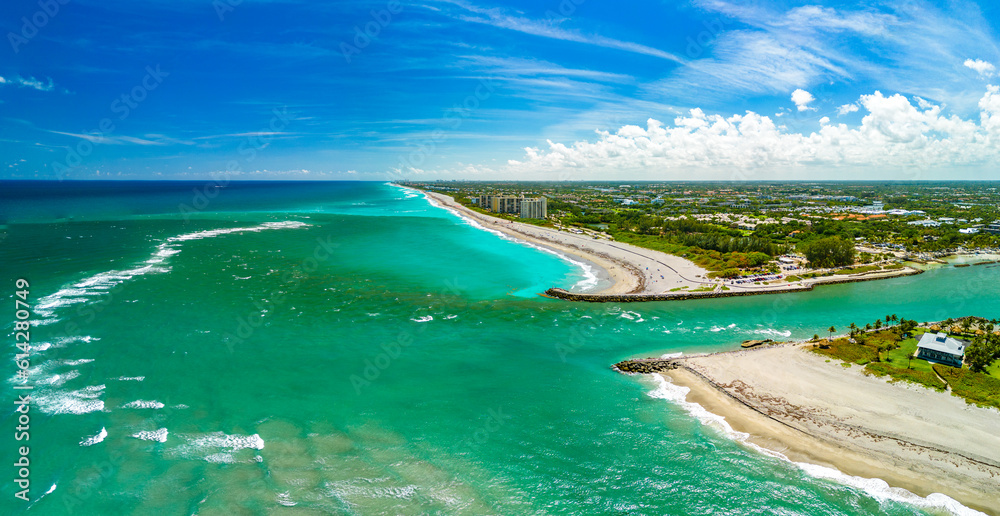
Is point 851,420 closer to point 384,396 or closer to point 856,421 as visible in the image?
point 856,421

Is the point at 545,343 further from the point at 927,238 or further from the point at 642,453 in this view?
the point at 927,238

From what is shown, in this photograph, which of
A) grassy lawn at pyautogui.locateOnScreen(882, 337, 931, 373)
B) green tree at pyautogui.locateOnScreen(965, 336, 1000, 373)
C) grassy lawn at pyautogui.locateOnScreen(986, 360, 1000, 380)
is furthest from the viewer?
grassy lawn at pyautogui.locateOnScreen(882, 337, 931, 373)

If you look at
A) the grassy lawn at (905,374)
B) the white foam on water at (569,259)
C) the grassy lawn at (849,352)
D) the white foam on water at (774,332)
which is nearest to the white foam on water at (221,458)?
the grassy lawn at (905,374)

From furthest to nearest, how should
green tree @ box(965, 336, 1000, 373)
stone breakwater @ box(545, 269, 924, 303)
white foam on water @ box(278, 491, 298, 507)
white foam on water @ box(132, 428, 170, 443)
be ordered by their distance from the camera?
stone breakwater @ box(545, 269, 924, 303) → green tree @ box(965, 336, 1000, 373) → white foam on water @ box(132, 428, 170, 443) → white foam on water @ box(278, 491, 298, 507)

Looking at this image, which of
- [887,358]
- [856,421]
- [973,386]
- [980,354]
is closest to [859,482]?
[856,421]

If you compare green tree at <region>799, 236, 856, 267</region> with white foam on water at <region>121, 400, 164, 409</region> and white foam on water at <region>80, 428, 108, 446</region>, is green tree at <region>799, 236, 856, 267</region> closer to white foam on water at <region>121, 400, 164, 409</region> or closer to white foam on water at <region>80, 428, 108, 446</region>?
white foam on water at <region>121, 400, 164, 409</region>

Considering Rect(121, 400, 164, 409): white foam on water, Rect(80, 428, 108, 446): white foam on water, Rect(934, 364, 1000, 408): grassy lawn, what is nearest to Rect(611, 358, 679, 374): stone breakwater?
Rect(934, 364, 1000, 408): grassy lawn
